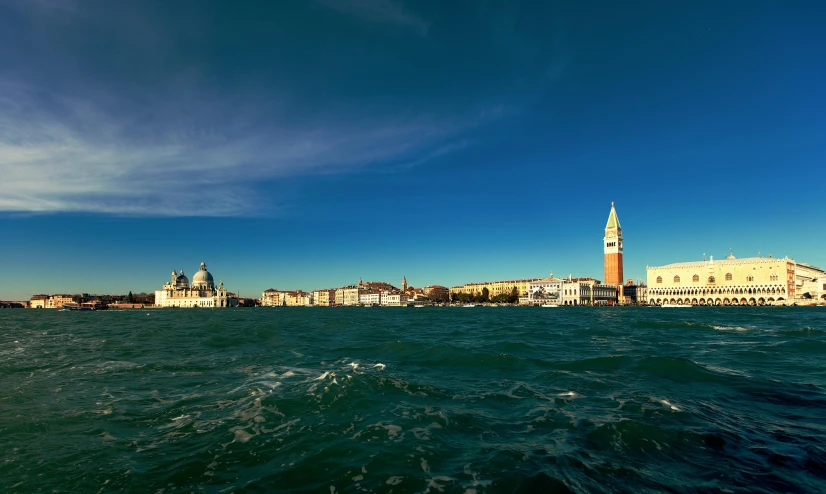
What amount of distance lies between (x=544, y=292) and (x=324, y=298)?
302 feet

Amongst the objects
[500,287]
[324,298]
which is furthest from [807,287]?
[324,298]

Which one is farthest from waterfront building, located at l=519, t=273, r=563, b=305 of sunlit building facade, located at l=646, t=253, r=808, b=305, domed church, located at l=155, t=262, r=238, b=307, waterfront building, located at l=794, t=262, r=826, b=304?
domed church, located at l=155, t=262, r=238, b=307

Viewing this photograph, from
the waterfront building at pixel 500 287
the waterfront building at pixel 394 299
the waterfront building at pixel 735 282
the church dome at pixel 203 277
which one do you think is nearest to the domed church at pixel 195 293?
the church dome at pixel 203 277

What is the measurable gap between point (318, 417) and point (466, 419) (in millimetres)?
3033

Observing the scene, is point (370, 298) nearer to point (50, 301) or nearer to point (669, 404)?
point (50, 301)

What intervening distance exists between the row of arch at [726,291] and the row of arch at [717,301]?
1.49 m

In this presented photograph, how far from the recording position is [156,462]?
641 cm

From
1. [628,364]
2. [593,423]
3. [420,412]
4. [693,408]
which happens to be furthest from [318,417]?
[628,364]

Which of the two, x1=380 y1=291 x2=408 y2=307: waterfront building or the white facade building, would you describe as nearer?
x1=380 y1=291 x2=408 y2=307: waterfront building

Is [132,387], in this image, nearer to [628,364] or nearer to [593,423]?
[593,423]

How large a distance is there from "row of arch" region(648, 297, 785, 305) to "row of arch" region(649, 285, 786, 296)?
149 centimetres

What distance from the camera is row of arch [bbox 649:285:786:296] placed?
106 meters

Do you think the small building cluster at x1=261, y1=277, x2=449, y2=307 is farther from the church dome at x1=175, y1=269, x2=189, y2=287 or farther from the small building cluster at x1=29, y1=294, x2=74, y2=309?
the small building cluster at x1=29, y1=294, x2=74, y2=309

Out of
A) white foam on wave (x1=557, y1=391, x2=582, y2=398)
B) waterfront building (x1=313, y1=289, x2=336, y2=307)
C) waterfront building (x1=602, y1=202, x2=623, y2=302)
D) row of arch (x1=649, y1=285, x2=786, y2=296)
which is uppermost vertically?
waterfront building (x1=602, y1=202, x2=623, y2=302)
